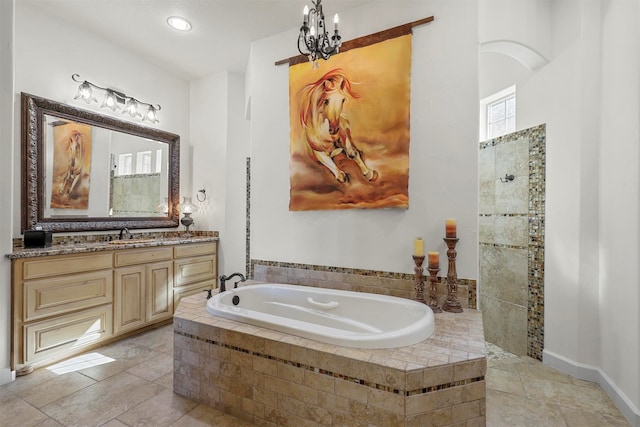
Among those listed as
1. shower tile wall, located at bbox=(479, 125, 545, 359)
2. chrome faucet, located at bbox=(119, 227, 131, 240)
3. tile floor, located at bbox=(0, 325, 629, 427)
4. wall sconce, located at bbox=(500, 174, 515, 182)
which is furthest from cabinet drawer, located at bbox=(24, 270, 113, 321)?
wall sconce, located at bbox=(500, 174, 515, 182)

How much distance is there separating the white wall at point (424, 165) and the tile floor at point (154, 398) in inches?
31.5

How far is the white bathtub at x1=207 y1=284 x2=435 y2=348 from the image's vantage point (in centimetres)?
151

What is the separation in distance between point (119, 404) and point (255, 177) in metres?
1.92

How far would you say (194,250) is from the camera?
131 inches

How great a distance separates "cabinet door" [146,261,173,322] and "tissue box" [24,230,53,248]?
79 centimetres

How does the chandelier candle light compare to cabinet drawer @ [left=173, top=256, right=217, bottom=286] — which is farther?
cabinet drawer @ [left=173, top=256, right=217, bottom=286]

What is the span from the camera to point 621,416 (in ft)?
5.61

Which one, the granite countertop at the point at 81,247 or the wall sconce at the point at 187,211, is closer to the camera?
the granite countertop at the point at 81,247

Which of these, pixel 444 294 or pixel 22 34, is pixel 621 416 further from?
pixel 22 34

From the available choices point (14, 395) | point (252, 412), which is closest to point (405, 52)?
point (252, 412)

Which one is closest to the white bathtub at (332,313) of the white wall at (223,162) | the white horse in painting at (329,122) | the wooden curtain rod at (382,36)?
the white horse in painting at (329,122)

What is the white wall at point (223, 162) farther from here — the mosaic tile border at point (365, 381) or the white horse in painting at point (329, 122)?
the mosaic tile border at point (365, 381)

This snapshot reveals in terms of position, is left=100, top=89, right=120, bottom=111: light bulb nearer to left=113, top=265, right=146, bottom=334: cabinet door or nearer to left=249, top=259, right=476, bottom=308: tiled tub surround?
left=113, top=265, right=146, bottom=334: cabinet door

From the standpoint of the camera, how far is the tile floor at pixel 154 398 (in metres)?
1.67
